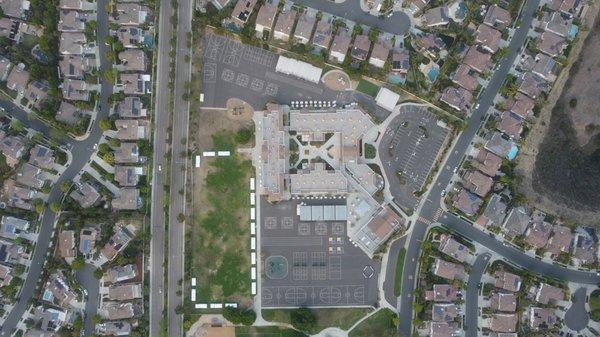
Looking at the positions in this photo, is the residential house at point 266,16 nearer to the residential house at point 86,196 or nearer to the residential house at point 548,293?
the residential house at point 86,196

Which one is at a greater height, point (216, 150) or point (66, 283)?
point (216, 150)

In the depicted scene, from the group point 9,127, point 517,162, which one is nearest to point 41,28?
point 9,127

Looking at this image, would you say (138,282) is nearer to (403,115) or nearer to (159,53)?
(159,53)

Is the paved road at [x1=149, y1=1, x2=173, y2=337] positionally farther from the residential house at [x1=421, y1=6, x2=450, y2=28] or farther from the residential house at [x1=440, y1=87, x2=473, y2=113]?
the residential house at [x1=440, y1=87, x2=473, y2=113]

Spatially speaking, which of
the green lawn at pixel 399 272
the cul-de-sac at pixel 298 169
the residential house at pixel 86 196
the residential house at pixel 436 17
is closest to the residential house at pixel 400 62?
the cul-de-sac at pixel 298 169

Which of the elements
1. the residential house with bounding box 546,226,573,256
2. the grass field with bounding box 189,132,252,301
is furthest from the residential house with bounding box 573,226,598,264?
the grass field with bounding box 189,132,252,301
